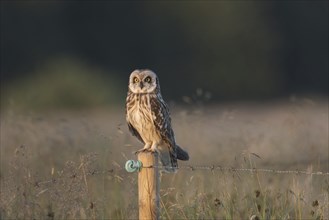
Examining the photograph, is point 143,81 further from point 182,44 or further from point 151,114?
point 182,44

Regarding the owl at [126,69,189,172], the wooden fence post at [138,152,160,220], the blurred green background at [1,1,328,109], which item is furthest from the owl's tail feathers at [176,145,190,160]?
the blurred green background at [1,1,328,109]

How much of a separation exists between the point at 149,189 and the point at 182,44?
1364 inches

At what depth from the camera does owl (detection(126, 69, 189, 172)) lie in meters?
8.82

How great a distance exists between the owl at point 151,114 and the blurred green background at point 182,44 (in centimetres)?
2849

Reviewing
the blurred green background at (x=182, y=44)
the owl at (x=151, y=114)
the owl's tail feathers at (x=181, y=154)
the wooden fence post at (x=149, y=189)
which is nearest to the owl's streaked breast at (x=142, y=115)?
the owl at (x=151, y=114)

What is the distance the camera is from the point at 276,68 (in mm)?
41531

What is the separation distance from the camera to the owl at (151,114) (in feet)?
28.9

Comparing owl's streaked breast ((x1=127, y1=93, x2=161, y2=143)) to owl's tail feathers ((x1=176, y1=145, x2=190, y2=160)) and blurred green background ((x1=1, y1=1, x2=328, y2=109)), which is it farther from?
blurred green background ((x1=1, y1=1, x2=328, y2=109))

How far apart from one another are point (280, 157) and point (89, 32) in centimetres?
3070

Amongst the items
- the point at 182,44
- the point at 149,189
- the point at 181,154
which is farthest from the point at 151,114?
the point at 182,44

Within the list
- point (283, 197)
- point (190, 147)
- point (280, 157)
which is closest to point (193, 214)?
point (283, 197)

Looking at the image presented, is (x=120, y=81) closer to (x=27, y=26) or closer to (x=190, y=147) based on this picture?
(x=27, y=26)

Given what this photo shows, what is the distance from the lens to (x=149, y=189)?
712 centimetres

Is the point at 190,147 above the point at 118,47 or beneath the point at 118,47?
beneath
